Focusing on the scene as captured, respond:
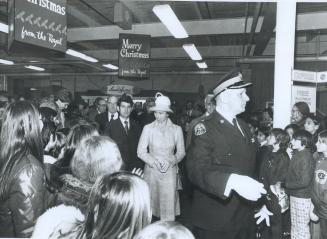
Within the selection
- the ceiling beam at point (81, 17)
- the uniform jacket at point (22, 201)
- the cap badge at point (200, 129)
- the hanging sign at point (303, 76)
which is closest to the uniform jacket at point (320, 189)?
the hanging sign at point (303, 76)

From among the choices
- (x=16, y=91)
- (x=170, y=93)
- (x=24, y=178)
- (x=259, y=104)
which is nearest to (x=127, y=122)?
(x=24, y=178)

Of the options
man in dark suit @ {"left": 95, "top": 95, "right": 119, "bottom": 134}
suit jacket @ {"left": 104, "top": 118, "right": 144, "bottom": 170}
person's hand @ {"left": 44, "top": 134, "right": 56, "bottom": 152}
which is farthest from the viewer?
man in dark suit @ {"left": 95, "top": 95, "right": 119, "bottom": 134}

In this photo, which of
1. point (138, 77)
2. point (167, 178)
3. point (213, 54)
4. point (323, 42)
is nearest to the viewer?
point (167, 178)

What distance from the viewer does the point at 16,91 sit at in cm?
1916

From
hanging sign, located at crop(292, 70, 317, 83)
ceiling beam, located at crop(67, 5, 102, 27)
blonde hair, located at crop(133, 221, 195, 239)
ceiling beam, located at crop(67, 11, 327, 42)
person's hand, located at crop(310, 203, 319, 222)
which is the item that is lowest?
person's hand, located at crop(310, 203, 319, 222)

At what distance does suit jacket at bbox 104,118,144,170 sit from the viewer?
437cm

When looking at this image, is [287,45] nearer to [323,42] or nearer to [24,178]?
[24,178]

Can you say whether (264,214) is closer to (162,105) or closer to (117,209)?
(117,209)

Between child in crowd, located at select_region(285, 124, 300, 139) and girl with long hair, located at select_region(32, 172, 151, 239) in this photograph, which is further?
child in crowd, located at select_region(285, 124, 300, 139)

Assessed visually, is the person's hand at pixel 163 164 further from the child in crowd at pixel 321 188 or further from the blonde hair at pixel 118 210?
the blonde hair at pixel 118 210

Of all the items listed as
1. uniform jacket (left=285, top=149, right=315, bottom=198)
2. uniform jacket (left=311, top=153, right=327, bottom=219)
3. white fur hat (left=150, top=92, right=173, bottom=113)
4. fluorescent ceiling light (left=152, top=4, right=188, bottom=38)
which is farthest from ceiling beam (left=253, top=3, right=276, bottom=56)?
uniform jacket (left=311, top=153, right=327, bottom=219)

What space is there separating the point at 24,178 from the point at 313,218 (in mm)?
2758

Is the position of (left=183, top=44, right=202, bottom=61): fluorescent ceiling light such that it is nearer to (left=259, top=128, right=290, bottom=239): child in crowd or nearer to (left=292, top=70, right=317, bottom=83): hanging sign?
(left=292, top=70, right=317, bottom=83): hanging sign

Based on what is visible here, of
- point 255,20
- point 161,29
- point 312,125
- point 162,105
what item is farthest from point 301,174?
point 161,29
